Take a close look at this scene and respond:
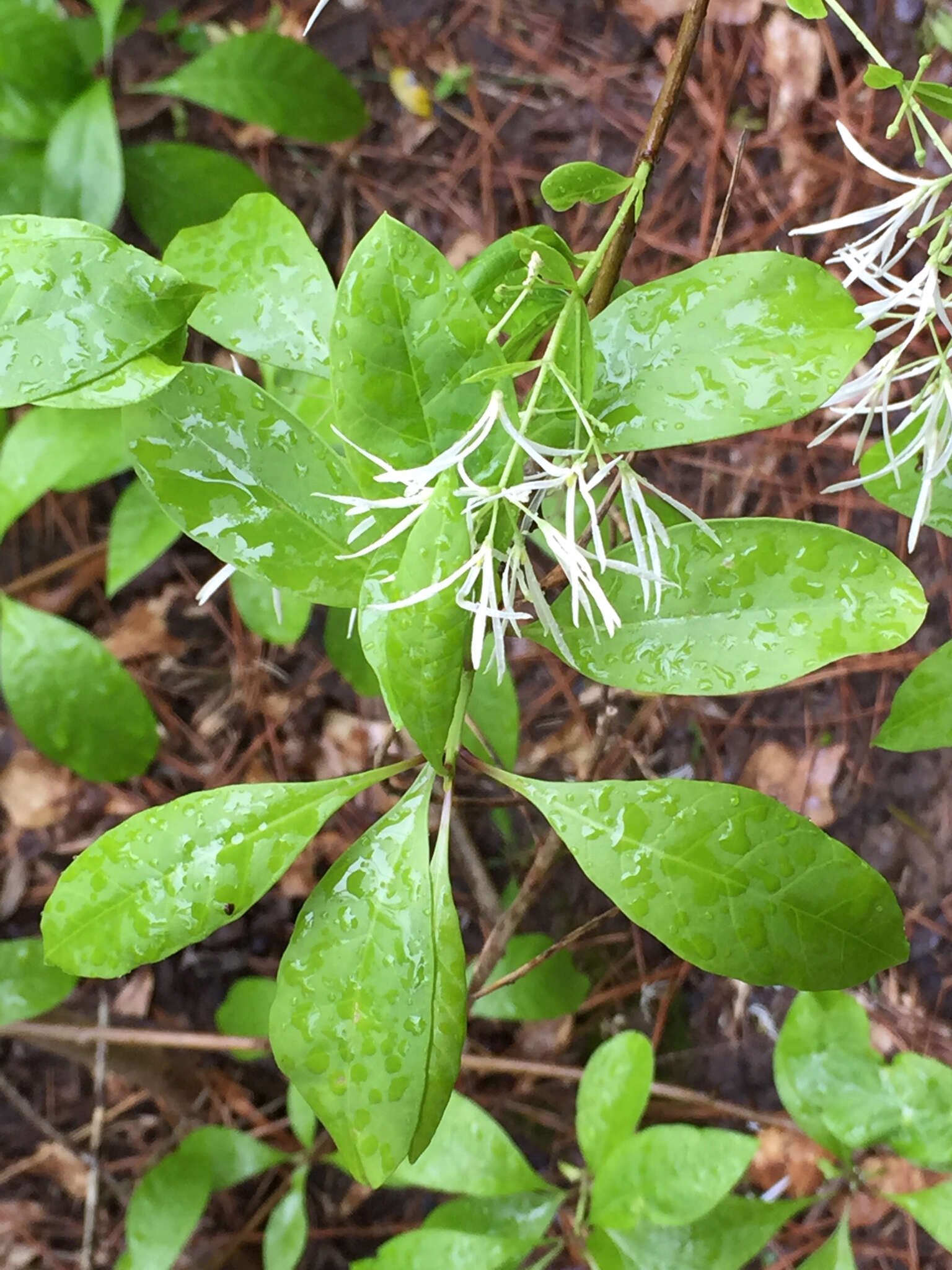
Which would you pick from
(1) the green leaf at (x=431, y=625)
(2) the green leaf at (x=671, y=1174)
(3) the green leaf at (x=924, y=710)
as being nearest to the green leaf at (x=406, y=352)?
(1) the green leaf at (x=431, y=625)

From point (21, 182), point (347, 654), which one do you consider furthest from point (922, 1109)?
point (21, 182)

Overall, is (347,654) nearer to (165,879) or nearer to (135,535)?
(135,535)

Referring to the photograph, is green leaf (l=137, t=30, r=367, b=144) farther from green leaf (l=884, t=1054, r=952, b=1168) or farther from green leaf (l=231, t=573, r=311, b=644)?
green leaf (l=884, t=1054, r=952, b=1168)

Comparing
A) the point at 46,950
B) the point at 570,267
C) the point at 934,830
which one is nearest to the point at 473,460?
the point at 570,267

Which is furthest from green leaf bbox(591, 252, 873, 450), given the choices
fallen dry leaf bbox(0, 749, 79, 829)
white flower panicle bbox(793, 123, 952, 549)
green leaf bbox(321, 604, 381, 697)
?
fallen dry leaf bbox(0, 749, 79, 829)

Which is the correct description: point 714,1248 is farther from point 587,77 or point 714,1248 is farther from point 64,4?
point 64,4

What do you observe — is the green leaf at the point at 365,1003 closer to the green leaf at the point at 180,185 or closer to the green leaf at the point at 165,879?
the green leaf at the point at 165,879
